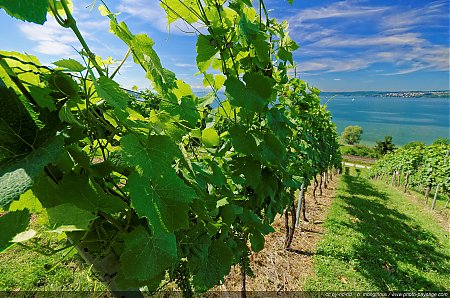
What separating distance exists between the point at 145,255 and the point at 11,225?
0.32 m

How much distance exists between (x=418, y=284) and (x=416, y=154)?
47.3 feet

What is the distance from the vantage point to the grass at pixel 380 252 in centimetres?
503

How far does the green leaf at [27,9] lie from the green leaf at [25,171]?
0.67 feet

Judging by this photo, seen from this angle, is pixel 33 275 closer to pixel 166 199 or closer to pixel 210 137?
pixel 210 137

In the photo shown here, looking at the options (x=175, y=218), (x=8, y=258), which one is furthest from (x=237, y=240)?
(x=8, y=258)

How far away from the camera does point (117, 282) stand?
819 millimetres

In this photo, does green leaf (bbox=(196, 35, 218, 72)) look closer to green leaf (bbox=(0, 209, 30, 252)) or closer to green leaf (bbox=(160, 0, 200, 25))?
green leaf (bbox=(160, 0, 200, 25))

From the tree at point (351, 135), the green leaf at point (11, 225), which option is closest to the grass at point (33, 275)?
the green leaf at point (11, 225)

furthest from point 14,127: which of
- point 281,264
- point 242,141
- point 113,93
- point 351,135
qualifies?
point 351,135

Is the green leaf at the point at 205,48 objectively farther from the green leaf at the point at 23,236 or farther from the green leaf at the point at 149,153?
the green leaf at the point at 23,236

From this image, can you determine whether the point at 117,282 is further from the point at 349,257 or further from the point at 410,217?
the point at 410,217

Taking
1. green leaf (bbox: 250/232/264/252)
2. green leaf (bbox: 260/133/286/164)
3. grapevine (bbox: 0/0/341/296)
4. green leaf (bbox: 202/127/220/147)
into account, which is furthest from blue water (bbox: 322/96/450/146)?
grapevine (bbox: 0/0/341/296)

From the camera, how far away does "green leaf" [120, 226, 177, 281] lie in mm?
708

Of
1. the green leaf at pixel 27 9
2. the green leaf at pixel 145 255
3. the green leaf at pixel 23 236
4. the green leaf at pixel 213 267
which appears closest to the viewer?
the green leaf at pixel 27 9
